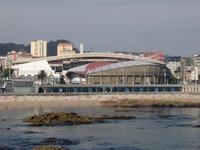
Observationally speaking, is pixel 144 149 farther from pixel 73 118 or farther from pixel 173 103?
pixel 173 103

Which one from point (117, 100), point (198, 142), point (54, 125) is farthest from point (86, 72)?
point (198, 142)

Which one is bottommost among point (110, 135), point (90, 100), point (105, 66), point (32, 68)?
point (110, 135)

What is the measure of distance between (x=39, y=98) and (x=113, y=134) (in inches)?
1446

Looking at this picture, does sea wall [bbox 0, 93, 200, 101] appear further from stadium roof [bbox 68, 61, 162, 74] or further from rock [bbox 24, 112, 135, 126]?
stadium roof [bbox 68, 61, 162, 74]

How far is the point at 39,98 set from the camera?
236 feet

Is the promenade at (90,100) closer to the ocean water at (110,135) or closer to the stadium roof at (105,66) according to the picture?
the ocean water at (110,135)

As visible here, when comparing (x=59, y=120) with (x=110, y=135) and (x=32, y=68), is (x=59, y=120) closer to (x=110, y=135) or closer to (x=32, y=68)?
(x=110, y=135)

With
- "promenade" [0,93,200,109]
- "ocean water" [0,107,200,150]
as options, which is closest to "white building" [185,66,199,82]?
"promenade" [0,93,200,109]

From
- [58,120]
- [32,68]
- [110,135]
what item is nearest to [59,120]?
[58,120]

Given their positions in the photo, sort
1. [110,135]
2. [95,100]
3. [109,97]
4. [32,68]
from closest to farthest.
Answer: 1. [110,135]
2. [95,100]
3. [109,97]
4. [32,68]

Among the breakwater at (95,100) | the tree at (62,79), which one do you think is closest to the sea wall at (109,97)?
the breakwater at (95,100)

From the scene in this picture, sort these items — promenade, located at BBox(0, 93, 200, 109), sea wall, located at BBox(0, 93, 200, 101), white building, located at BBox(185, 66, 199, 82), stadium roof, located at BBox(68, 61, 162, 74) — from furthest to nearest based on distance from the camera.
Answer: white building, located at BBox(185, 66, 199, 82) → stadium roof, located at BBox(68, 61, 162, 74) → sea wall, located at BBox(0, 93, 200, 101) → promenade, located at BBox(0, 93, 200, 109)

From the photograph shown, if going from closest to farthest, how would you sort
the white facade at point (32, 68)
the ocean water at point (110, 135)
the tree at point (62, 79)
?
the ocean water at point (110, 135) < the tree at point (62, 79) < the white facade at point (32, 68)

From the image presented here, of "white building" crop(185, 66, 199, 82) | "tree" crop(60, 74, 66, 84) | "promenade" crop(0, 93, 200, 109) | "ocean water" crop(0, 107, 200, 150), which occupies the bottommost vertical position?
"ocean water" crop(0, 107, 200, 150)
